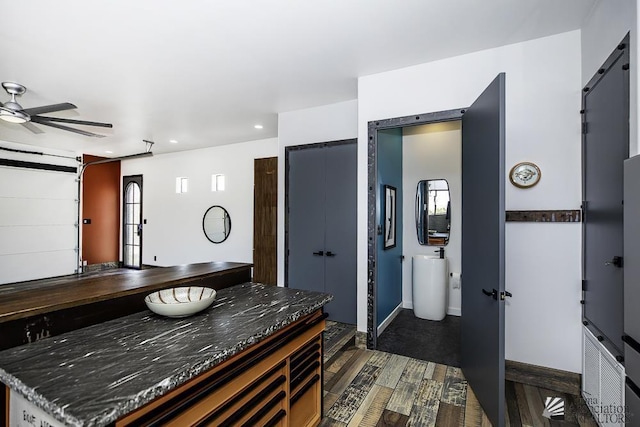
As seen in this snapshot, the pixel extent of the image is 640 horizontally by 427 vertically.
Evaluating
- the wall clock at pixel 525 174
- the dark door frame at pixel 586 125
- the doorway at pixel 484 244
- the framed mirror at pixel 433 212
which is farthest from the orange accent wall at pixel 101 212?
the dark door frame at pixel 586 125

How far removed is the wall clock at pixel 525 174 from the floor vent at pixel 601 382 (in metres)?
1.16

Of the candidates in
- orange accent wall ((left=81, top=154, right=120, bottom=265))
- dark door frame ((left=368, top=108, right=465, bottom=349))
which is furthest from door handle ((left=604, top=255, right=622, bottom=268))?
orange accent wall ((left=81, top=154, right=120, bottom=265))

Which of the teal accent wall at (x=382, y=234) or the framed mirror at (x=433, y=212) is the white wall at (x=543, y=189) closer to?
the teal accent wall at (x=382, y=234)

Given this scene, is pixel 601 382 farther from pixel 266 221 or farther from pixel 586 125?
pixel 266 221

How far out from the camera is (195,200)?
6.42 metres

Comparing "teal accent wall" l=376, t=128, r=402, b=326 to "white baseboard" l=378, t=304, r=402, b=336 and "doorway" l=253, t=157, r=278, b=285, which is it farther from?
"doorway" l=253, t=157, r=278, b=285

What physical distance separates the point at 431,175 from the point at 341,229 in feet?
5.13

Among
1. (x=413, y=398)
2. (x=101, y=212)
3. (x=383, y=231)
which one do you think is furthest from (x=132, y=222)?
(x=413, y=398)

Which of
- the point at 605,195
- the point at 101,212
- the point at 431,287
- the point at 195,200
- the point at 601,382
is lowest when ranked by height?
the point at 601,382

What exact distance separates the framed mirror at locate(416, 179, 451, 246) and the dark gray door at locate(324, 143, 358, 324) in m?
Result: 1.13

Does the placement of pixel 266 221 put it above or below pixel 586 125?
below

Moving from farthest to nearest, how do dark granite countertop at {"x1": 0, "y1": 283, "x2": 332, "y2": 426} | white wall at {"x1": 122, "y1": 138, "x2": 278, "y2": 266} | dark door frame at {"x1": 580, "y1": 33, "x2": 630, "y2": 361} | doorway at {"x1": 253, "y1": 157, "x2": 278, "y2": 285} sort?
1. white wall at {"x1": 122, "y1": 138, "x2": 278, "y2": 266}
2. doorway at {"x1": 253, "y1": 157, "x2": 278, "y2": 285}
3. dark door frame at {"x1": 580, "y1": 33, "x2": 630, "y2": 361}
4. dark granite countertop at {"x1": 0, "y1": 283, "x2": 332, "y2": 426}

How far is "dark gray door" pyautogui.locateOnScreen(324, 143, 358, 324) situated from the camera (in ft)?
11.9

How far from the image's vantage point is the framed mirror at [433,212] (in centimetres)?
402
